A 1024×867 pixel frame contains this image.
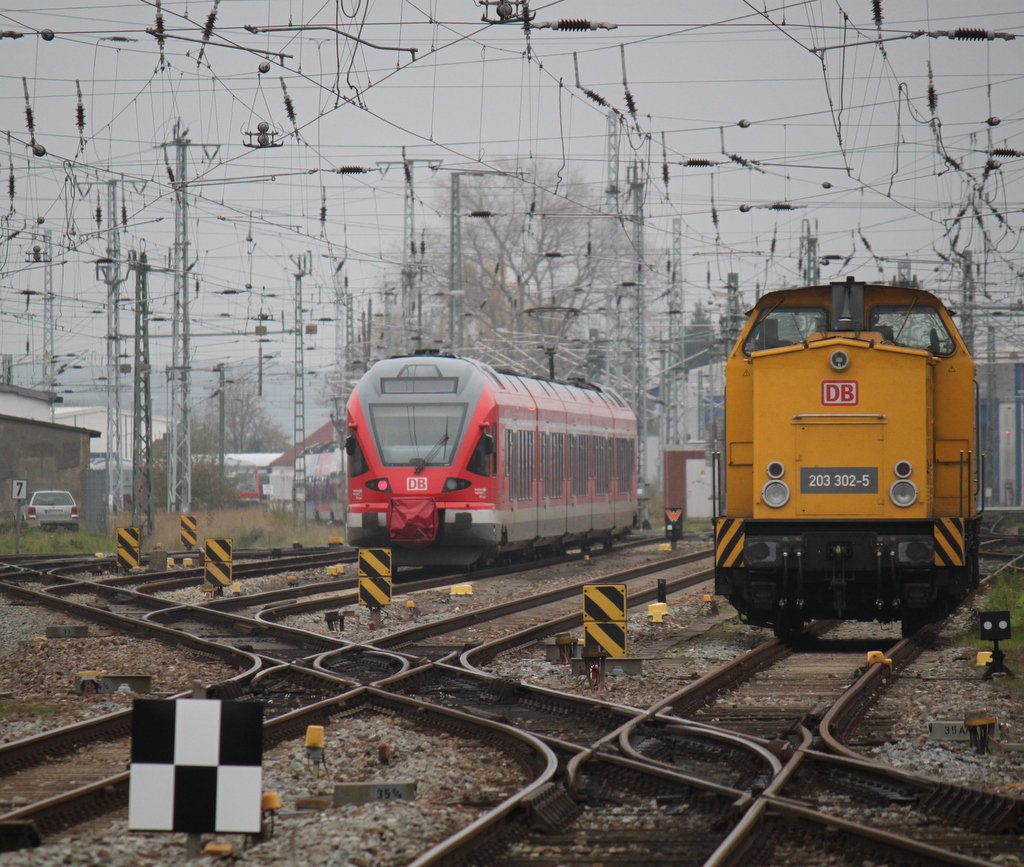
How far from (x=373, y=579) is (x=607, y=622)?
5141 mm

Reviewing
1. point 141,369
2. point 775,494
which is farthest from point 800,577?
point 141,369

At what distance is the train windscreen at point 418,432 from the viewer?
21344 mm

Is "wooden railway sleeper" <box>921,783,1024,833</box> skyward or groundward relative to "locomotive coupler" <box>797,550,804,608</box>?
groundward

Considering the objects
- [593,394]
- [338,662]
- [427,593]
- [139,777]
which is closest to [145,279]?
[593,394]

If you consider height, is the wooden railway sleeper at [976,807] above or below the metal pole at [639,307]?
below

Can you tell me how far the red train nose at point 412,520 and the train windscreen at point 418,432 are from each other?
2.21 feet

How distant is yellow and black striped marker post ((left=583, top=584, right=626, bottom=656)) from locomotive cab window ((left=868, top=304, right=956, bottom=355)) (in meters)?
3.71

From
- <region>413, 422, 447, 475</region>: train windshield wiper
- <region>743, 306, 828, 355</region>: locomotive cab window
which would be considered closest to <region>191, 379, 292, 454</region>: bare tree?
A: <region>413, 422, 447, 475</region>: train windshield wiper

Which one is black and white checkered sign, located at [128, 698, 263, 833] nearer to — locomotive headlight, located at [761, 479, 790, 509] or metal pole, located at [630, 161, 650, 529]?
locomotive headlight, located at [761, 479, 790, 509]

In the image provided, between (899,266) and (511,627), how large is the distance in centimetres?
3270

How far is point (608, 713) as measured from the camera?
913 cm

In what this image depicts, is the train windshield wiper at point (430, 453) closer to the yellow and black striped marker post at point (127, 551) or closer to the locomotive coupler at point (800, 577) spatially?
the yellow and black striped marker post at point (127, 551)

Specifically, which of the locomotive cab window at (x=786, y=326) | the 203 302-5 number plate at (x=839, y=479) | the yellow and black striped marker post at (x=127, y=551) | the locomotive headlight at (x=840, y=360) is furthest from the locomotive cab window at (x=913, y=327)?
the yellow and black striped marker post at (x=127, y=551)

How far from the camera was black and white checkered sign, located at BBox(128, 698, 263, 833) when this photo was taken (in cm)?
552
